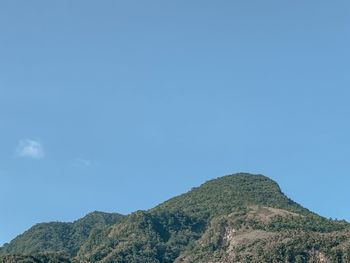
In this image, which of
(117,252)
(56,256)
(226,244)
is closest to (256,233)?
(226,244)

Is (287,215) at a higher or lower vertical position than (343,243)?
higher

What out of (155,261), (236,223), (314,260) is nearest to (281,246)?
(314,260)

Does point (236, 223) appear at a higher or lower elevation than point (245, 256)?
higher

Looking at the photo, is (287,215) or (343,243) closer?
(343,243)

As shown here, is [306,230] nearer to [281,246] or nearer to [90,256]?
[281,246]

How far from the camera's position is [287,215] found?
198500 mm

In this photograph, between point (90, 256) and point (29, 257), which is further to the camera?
point (90, 256)

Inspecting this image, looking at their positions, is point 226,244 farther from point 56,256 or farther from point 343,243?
point 56,256

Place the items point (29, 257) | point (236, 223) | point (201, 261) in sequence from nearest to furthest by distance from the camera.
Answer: point (29, 257)
point (201, 261)
point (236, 223)

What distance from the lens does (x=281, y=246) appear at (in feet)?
529

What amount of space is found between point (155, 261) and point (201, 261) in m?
24.6

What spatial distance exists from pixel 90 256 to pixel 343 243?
76.1m

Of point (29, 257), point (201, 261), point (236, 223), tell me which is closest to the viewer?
point (29, 257)

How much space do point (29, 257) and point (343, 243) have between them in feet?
248
